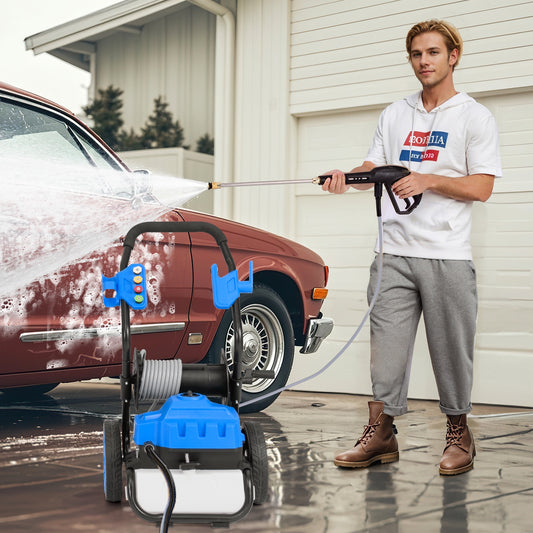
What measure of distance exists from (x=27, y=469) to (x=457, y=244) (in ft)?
7.23

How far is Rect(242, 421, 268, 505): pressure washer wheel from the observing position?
3.05m

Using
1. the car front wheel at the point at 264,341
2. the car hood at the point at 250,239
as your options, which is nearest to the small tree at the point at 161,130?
Answer: the car hood at the point at 250,239

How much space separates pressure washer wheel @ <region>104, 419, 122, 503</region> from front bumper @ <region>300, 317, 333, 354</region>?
3.38 metres

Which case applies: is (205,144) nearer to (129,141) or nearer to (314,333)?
(129,141)

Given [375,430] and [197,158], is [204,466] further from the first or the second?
[197,158]

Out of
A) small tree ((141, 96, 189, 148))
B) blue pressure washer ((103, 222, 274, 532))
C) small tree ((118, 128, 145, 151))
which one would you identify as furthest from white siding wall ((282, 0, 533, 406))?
blue pressure washer ((103, 222, 274, 532))

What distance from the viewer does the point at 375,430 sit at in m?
4.17

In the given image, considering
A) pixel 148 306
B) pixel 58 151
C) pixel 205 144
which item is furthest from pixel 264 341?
pixel 205 144

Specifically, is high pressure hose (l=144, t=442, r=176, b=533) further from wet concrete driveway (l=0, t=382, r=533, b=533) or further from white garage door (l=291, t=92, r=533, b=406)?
white garage door (l=291, t=92, r=533, b=406)

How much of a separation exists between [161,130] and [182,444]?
814 centimetres

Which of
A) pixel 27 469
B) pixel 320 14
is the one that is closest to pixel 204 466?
pixel 27 469

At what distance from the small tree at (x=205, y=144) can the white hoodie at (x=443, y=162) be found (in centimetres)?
581

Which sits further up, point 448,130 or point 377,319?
point 448,130

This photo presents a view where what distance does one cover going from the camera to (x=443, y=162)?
414cm
